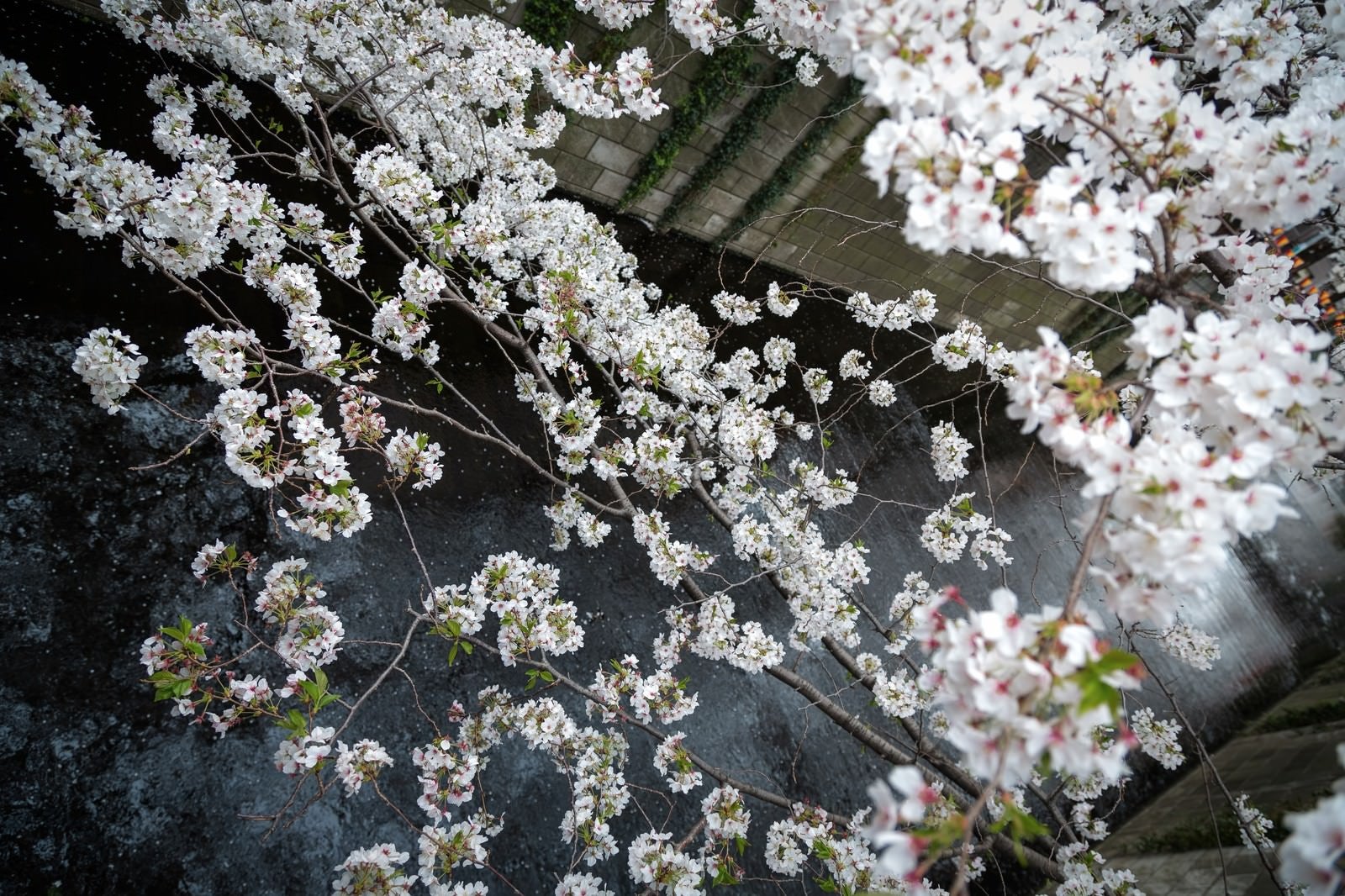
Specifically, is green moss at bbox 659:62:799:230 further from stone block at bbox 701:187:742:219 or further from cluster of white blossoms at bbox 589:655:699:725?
cluster of white blossoms at bbox 589:655:699:725

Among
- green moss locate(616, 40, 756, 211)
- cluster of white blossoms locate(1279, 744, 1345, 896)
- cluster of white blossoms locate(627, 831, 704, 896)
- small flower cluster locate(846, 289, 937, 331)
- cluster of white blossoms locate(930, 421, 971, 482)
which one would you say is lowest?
cluster of white blossoms locate(627, 831, 704, 896)

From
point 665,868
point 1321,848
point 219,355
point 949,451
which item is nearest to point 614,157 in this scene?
point 949,451

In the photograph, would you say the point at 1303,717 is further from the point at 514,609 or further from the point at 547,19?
the point at 547,19

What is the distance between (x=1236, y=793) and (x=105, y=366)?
866 cm

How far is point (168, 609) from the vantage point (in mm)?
3693

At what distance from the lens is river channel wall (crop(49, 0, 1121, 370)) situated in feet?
20.3

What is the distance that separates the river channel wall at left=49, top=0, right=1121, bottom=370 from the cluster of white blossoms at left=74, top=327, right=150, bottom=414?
410 cm

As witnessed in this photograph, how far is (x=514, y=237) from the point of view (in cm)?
470

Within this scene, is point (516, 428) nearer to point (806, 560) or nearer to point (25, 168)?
point (806, 560)

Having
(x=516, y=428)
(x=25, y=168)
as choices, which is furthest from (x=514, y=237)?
(x=25, y=168)

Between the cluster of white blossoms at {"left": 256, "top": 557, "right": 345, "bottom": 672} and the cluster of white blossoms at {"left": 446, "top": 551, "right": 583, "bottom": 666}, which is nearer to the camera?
the cluster of white blossoms at {"left": 256, "top": 557, "right": 345, "bottom": 672}

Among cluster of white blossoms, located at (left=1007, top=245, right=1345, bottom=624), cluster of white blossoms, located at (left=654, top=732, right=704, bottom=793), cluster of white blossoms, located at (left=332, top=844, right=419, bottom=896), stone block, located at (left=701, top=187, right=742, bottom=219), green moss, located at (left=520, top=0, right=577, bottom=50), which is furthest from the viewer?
stone block, located at (left=701, top=187, right=742, bottom=219)

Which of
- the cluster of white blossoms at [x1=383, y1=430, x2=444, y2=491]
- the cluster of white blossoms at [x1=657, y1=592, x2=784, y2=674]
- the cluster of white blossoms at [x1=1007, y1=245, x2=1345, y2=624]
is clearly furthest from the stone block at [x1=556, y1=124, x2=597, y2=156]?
the cluster of white blossoms at [x1=1007, y1=245, x2=1345, y2=624]

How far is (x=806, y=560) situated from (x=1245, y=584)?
33.9 feet
